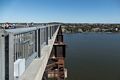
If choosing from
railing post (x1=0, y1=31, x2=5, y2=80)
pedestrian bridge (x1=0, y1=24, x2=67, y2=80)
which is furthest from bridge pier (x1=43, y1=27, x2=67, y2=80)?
railing post (x1=0, y1=31, x2=5, y2=80)

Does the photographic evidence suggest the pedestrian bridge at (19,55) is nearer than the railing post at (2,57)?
No

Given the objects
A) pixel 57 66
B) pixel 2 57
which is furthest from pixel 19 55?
pixel 57 66

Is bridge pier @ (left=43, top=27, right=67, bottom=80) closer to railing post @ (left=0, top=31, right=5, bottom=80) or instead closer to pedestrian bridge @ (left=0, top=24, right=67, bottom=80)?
pedestrian bridge @ (left=0, top=24, right=67, bottom=80)

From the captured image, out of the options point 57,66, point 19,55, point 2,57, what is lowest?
point 57,66

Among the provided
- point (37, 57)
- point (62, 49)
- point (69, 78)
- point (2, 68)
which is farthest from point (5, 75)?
point (69, 78)

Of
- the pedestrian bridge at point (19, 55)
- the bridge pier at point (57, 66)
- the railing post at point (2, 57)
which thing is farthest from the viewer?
the bridge pier at point (57, 66)

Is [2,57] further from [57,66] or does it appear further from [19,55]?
[57,66]

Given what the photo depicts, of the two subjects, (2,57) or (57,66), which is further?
(57,66)

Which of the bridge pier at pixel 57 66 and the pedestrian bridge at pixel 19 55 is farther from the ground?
the pedestrian bridge at pixel 19 55

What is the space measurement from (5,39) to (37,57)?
14.6ft

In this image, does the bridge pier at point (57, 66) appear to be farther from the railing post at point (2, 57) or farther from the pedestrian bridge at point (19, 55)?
the railing post at point (2, 57)

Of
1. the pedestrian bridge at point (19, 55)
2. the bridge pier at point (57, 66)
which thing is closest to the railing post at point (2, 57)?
the pedestrian bridge at point (19, 55)

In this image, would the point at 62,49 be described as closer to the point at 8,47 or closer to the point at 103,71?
the point at 103,71

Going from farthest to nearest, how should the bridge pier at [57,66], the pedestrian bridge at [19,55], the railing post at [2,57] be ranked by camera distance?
the bridge pier at [57,66], the pedestrian bridge at [19,55], the railing post at [2,57]
